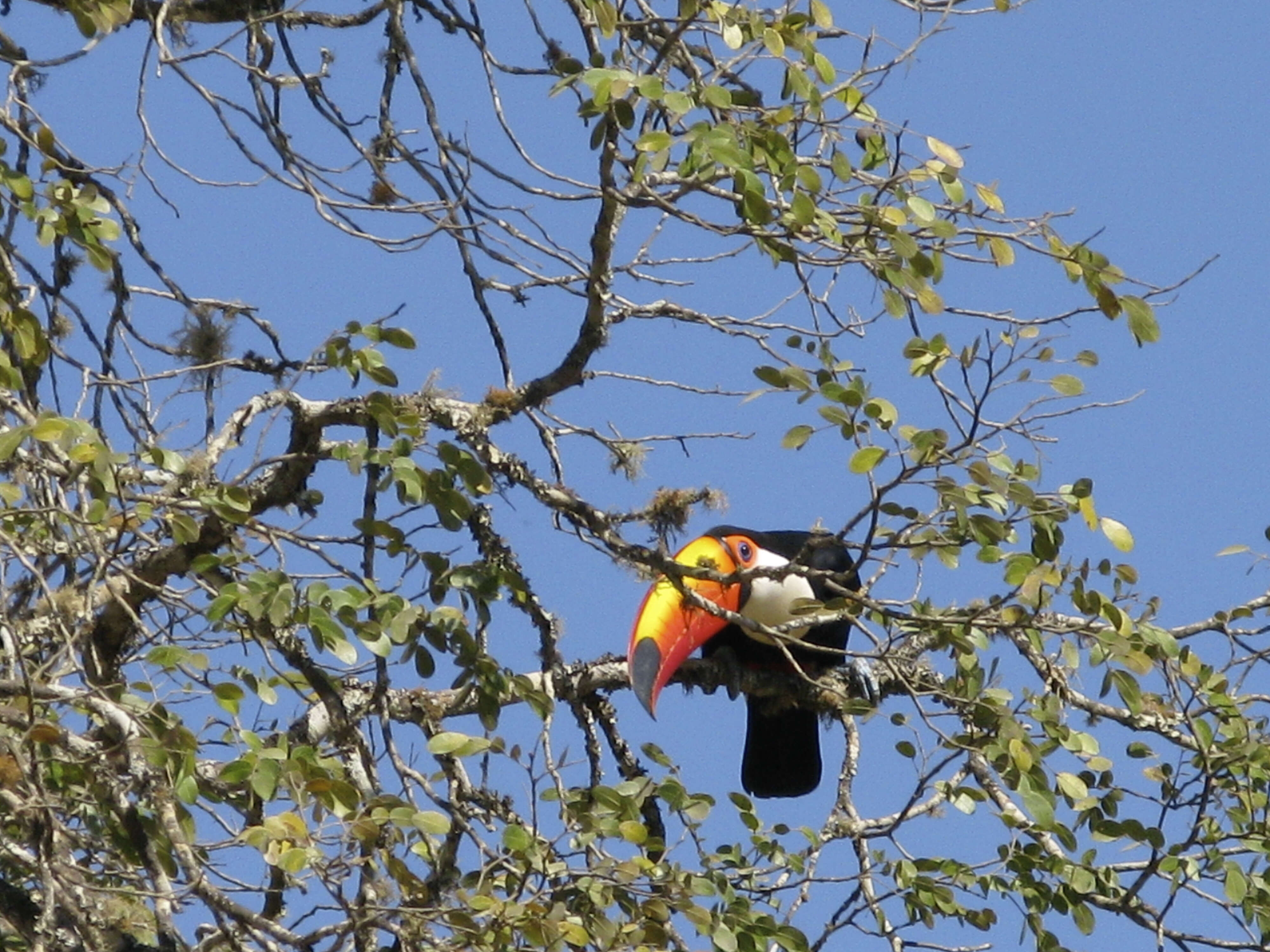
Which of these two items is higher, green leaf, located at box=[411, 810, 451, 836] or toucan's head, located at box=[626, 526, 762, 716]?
toucan's head, located at box=[626, 526, 762, 716]

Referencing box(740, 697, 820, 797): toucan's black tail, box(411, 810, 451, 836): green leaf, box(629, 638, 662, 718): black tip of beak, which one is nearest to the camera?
box(411, 810, 451, 836): green leaf

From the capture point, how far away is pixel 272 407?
161 inches

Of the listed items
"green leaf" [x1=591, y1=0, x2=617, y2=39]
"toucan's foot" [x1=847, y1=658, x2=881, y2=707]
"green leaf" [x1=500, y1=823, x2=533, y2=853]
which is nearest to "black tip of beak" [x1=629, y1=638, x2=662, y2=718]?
"toucan's foot" [x1=847, y1=658, x2=881, y2=707]

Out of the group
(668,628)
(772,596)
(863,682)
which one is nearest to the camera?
(668,628)

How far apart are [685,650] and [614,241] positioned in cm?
146

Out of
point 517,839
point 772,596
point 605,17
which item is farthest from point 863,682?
point 605,17

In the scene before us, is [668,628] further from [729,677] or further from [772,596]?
[772,596]

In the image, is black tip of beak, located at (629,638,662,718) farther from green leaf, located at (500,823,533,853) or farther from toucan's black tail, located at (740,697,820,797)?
toucan's black tail, located at (740,697,820,797)

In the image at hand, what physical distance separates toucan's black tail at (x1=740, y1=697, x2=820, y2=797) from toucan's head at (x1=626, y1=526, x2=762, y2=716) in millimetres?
593

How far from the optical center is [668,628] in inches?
181

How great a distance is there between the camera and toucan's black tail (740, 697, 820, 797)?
6125 mm

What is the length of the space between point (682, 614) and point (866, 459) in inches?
68.2

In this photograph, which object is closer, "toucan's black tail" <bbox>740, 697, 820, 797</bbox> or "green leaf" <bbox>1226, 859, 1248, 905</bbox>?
"green leaf" <bbox>1226, 859, 1248, 905</bbox>

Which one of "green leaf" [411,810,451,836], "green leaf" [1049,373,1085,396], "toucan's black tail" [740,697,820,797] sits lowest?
"green leaf" [411,810,451,836]
